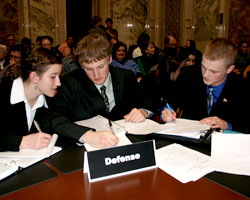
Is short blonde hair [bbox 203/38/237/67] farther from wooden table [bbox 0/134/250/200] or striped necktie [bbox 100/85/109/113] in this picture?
wooden table [bbox 0/134/250/200]

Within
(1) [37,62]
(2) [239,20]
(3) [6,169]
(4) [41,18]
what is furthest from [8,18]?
(3) [6,169]

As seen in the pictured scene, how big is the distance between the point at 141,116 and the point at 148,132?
0.23m

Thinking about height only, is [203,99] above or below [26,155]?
above

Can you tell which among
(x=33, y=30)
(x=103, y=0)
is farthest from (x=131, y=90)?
(x=103, y=0)

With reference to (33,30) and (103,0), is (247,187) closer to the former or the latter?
(33,30)

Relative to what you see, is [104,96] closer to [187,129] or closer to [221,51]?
[187,129]

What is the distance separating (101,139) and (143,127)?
0.41 m

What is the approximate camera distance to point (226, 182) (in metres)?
0.96

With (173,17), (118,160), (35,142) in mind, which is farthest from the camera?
(173,17)

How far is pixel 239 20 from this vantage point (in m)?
6.27

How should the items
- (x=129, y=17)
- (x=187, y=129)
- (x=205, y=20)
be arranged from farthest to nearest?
(x=129, y=17)
(x=205, y=20)
(x=187, y=129)

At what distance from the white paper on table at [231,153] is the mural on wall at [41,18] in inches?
249

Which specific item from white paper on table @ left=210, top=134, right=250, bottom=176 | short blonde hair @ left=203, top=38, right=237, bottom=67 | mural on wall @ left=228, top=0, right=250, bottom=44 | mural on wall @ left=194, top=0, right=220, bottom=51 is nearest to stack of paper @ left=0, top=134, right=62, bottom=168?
white paper on table @ left=210, top=134, right=250, bottom=176

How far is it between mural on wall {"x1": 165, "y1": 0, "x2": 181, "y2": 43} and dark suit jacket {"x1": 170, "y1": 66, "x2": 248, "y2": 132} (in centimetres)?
587
